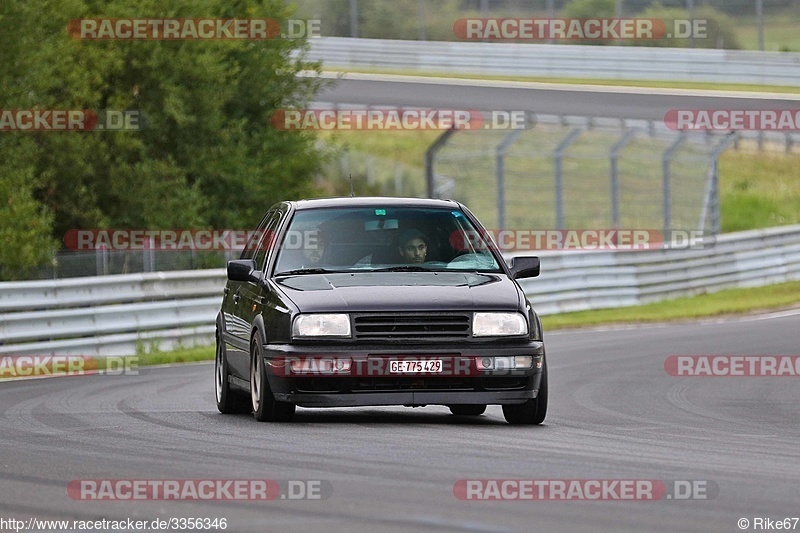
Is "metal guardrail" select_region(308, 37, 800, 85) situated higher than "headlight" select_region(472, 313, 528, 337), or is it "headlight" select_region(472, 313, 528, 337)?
"metal guardrail" select_region(308, 37, 800, 85)

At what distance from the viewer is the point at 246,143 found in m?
29.0

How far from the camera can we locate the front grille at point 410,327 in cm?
1055

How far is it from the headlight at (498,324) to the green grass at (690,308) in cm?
1383

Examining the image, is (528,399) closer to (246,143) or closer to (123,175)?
(123,175)

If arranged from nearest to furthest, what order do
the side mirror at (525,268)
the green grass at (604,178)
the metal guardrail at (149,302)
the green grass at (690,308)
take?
1. the side mirror at (525,268)
2. the metal guardrail at (149,302)
3. the green grass at (690,308)
4. the green grass at (604,178)

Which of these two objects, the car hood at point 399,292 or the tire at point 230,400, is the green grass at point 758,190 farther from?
the car hood at point 399,292

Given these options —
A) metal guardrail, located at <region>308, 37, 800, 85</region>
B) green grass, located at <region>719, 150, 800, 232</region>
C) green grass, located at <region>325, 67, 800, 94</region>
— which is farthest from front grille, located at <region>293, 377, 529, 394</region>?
green grass, located at <region>719, 150, 800, 232</region>

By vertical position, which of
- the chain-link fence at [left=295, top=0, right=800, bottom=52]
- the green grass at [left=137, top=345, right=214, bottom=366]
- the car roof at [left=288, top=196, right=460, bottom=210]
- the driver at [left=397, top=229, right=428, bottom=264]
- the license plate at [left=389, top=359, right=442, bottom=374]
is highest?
the chain-link fence at [left=295, top=0, right=800, bottom=52]

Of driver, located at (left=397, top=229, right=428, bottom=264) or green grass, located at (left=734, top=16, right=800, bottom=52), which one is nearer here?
driver, located at (left=397, top=229, right=428, bottom=264)

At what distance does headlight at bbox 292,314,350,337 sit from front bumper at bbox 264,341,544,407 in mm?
81

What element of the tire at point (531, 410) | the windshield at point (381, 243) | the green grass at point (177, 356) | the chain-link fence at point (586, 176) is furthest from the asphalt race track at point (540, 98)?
the tire at point (531, 410)

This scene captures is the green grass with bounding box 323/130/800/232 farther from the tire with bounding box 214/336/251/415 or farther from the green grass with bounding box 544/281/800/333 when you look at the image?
the tire with bounding box 214/336/251/415

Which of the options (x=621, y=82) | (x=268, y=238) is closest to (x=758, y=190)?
(x=621, y=82)

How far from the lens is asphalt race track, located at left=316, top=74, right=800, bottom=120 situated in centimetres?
3703
